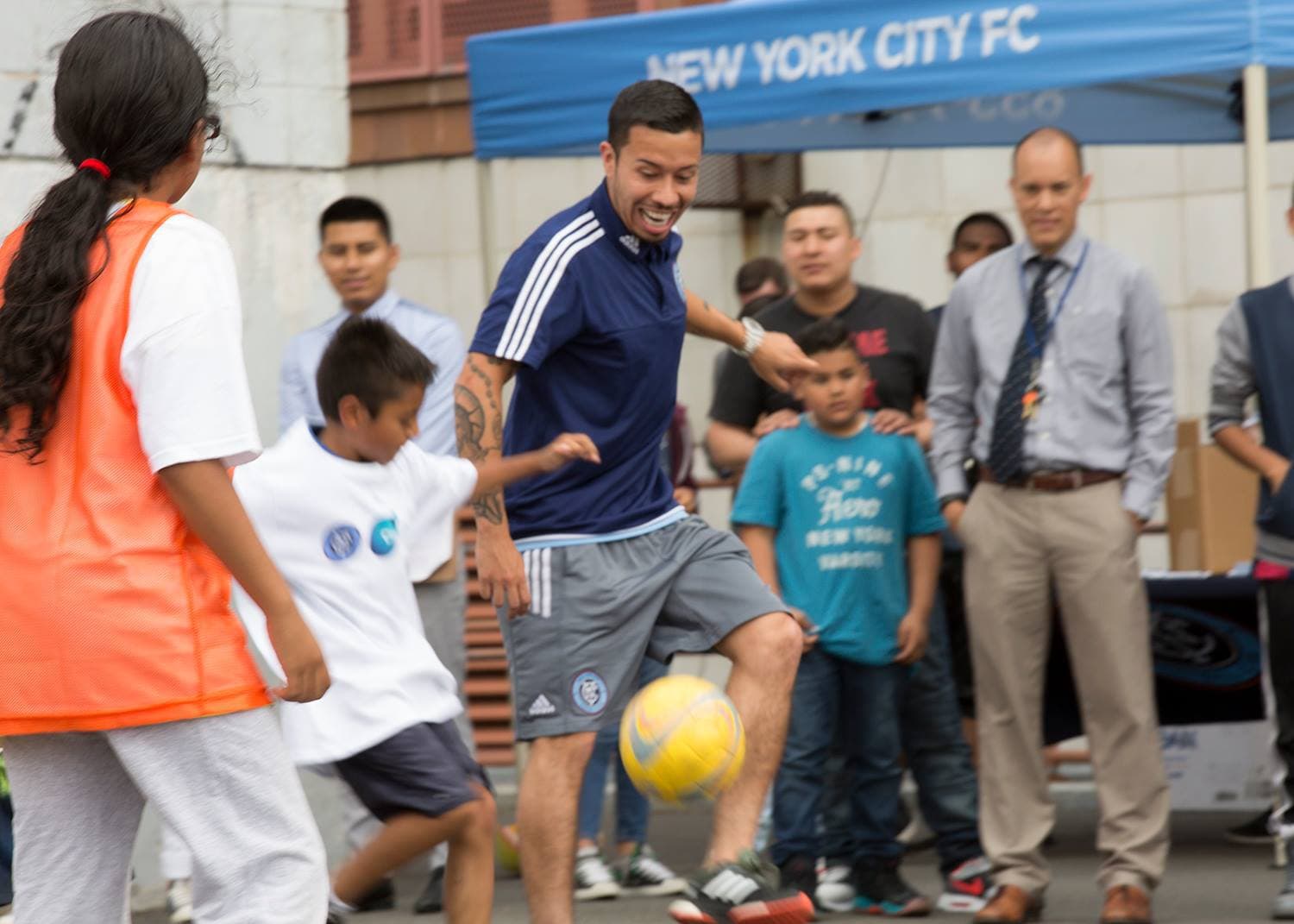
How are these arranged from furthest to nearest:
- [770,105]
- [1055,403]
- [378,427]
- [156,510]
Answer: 1. [770,105]
2. [1055,403]
3. [378,427]
4. [156,510]

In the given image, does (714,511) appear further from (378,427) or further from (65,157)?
(65,157)

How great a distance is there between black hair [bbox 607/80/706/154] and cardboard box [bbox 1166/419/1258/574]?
119 inches

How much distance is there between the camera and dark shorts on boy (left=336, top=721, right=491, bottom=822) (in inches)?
213

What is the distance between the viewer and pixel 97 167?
3.62 meters

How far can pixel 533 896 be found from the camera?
17.8 feet

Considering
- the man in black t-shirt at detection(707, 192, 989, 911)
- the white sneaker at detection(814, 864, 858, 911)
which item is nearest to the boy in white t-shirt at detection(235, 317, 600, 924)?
the white sneaker at detection(814, 864, 858, 911)

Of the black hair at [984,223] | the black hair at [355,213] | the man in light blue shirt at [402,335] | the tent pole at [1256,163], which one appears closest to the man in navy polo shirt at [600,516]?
the man in light blue shirt at [402,335]

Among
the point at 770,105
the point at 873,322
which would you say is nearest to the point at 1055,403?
the point at 873,322

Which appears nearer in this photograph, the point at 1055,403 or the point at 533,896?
the point at 533,896

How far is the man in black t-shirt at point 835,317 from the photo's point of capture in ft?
23.8

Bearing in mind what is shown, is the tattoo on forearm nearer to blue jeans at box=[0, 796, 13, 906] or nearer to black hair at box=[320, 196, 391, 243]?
blue jeans at box=[0, 796, 13, 906]

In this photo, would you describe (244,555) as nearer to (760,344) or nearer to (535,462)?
(535,462)

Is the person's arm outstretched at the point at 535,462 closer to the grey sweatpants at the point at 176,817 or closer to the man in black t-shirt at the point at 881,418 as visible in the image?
the grey sweatpants at the point at 176,817

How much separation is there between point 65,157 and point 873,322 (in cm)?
397
